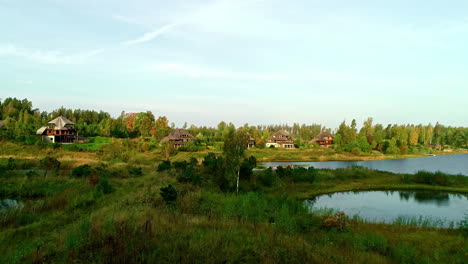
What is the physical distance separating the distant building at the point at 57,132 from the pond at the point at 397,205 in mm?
67308

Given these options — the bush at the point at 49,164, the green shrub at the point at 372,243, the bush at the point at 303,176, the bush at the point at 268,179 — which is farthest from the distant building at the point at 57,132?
the green shrub at the point at 372,243

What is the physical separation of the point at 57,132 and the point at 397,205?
7467 centimetres

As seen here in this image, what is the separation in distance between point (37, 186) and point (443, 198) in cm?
3901

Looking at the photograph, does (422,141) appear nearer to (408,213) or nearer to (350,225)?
(408,213)

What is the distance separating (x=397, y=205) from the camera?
2511 cm

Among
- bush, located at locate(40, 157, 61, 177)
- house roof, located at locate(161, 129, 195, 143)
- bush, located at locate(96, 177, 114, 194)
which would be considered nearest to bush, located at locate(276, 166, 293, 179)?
bush, located at locate(96, 177, 114, 194)

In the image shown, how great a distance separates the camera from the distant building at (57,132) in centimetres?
6575

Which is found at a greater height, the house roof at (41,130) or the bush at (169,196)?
the house roof at (41,130)

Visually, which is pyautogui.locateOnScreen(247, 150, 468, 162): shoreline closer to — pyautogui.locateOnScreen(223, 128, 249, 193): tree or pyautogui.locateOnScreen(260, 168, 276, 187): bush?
pyautogui.locateOnScreen(260, 168, 276, 187): bush

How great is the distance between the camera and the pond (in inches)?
836

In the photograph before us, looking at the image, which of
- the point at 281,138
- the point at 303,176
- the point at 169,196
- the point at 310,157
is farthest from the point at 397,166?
the point at 169,196

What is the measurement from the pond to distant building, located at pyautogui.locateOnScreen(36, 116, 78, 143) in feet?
221

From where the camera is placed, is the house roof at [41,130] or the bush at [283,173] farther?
the house roof at [41,130]

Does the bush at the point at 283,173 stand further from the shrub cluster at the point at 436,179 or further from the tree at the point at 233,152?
the shrub cluster at the point at 436,179
